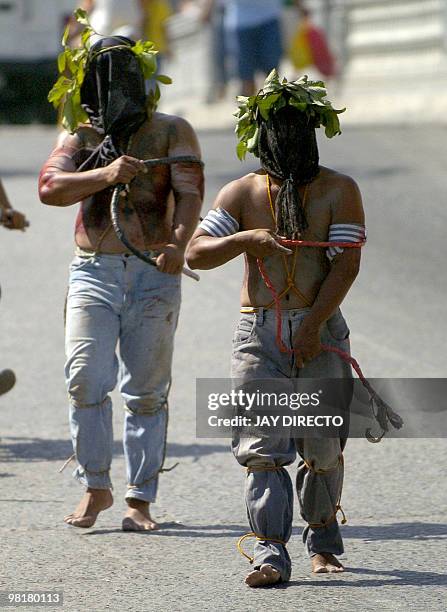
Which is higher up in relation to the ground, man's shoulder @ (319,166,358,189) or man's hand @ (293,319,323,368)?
man's shoulder @ (319,166,358,189)

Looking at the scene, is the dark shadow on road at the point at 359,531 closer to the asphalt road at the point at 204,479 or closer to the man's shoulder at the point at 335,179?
the asphalt road at the point at 204,479

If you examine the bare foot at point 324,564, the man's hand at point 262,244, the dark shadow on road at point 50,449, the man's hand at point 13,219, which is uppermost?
the man's hand at point 13,219

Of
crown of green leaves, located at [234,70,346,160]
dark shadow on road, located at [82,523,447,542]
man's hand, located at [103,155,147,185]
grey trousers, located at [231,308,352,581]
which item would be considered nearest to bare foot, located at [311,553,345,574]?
grey trousers, located at [231,308,352,581]

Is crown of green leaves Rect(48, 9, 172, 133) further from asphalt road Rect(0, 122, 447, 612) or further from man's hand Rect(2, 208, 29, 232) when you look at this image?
asphalt road Rect(0, 122, 447, 612)

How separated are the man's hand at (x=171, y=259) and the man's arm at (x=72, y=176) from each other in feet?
1.07

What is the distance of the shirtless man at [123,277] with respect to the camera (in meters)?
6.42

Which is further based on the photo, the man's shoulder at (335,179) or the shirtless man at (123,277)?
the shirtless man at (123,277)

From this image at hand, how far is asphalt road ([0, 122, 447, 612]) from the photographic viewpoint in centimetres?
560

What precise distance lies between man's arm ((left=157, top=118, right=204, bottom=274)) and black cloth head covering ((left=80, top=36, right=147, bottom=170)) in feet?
0.55

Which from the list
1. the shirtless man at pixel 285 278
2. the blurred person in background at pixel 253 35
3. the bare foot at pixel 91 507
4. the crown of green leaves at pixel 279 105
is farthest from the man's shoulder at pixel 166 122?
the blurred person in background at pixel 253 35

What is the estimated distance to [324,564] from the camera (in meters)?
5.76

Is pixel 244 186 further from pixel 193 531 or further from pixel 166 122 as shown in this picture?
pixel 193 531

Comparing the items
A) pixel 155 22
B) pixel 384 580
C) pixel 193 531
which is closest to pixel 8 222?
pixel 193 531

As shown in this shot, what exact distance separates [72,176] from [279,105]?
43.1 inches
